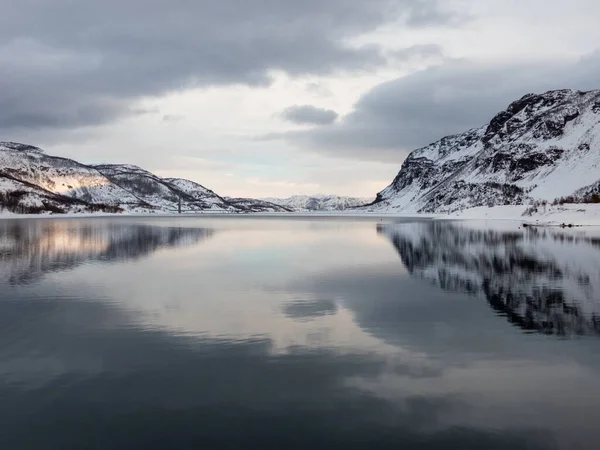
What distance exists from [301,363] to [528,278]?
899 inches

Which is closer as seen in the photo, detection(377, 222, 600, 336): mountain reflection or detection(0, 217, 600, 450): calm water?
detection(0, 217, 600, 450): calm water

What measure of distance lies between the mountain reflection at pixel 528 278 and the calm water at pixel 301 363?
0.22 meters

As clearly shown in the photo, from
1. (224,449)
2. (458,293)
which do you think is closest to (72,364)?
(224,449)

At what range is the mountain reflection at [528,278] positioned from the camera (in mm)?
21344

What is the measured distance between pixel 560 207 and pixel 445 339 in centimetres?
11964

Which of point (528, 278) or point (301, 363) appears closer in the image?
point (301, 363)

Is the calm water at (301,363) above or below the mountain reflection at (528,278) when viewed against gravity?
below

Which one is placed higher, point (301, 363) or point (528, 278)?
point (528, 278)

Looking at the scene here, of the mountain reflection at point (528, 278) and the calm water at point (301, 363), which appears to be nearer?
the calm water at point (301, 363)

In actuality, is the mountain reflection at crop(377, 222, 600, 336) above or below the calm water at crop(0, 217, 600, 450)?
above

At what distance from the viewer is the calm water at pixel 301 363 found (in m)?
11.0

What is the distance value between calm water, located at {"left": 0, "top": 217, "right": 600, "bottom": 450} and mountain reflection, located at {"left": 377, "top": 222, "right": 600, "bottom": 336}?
0.72 feet

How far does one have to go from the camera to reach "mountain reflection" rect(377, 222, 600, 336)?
21.3 m

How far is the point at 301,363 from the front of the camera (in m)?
15.4
